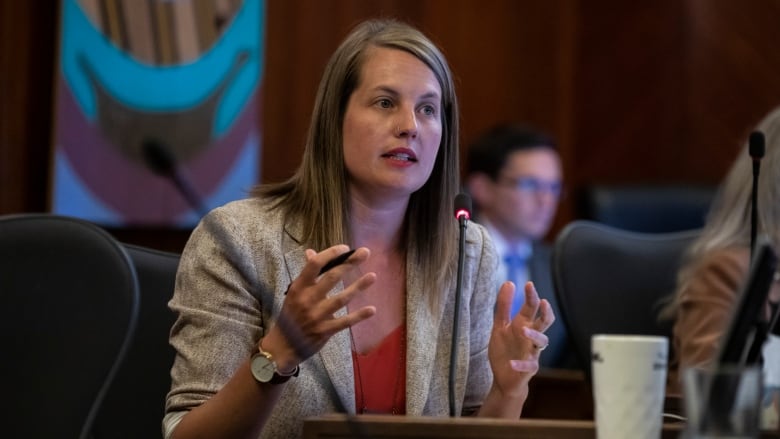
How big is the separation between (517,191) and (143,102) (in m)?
1.53

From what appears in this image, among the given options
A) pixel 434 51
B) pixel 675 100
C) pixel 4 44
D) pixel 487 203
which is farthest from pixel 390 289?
pixel 675 100

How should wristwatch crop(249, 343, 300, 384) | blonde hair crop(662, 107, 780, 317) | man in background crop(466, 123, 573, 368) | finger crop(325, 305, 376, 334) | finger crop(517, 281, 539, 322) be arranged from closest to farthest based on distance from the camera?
finger crop(325, 305, 376, 334) < wristwatch crop(249, 343, 300, 384) < finger crop(517, 281, 539, 322) < blonde hair crop(662, 107, 780, 317) < man in background crop(466, 123, 573, 368)

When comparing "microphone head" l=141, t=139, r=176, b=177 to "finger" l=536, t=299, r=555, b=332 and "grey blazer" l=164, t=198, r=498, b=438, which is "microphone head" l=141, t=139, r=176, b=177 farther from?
"finger" l=536, t=299, r=555, b=332

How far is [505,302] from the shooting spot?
191 cm

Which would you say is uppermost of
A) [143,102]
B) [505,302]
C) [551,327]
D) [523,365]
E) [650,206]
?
[143,102]

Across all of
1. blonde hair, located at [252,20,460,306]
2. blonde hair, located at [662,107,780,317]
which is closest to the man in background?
blonde hair, located at [662,107,780,317]

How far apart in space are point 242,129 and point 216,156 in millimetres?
160

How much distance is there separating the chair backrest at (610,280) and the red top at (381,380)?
60 cm

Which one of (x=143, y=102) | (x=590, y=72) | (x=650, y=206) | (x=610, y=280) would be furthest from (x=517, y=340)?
(x=590, y=72)

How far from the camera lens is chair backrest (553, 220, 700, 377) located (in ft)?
8.95

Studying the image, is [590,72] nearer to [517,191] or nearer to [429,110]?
[517,191]

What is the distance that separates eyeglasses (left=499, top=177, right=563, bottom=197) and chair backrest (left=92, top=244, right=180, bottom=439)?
2516 mm

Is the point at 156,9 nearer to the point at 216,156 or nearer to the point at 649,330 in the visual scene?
the point at 216,156

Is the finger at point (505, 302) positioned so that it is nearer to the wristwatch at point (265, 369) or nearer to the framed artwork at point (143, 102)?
the wristwatch at point (265, 369)
